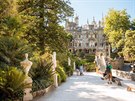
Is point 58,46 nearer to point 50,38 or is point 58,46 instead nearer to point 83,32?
point 50,38

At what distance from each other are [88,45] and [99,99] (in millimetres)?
87500

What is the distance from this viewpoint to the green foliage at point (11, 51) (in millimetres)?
15027

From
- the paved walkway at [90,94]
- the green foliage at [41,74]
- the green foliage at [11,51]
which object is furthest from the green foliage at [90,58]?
the green foliage at [11,51]

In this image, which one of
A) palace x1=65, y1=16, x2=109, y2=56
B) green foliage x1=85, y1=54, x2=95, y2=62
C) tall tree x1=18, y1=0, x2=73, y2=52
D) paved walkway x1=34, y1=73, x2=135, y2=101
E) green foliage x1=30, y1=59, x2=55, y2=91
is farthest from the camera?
palace x1=65, y1=16, x2=109, y2=56

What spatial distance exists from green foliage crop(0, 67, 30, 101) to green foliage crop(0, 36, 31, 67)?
208 centimetres

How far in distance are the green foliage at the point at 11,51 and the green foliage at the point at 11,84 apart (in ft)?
6.84

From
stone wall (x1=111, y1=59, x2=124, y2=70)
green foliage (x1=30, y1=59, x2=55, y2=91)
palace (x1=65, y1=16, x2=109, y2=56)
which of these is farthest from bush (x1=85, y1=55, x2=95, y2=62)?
green foliage (x1=30, y1=59, x2=55, y2=91)

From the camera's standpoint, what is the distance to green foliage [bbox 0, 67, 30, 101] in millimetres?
12203

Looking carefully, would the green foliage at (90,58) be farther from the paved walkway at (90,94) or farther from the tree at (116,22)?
the paved walkway at (90,94)

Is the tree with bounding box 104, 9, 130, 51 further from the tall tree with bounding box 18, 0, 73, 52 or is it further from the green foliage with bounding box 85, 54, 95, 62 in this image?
the tall tree with bounding box 18, 0, 73, 52

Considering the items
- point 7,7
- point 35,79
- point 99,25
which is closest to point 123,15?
point 99,25

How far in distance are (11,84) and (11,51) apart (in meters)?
3.85

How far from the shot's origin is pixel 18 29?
21.7m

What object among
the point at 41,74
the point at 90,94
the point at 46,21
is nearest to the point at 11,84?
the point at 90,94
